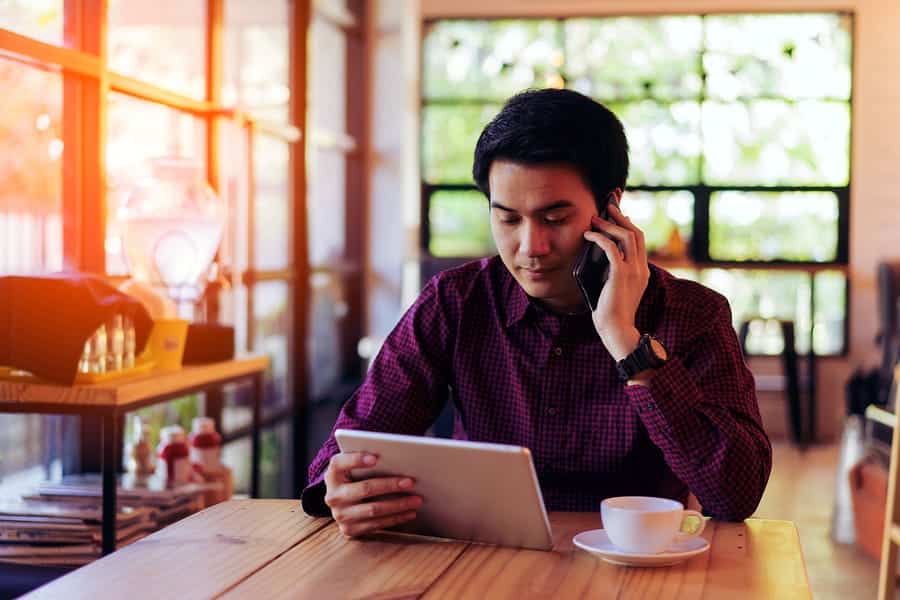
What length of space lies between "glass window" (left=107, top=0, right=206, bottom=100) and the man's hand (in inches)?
65.2

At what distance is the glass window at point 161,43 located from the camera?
302 cm

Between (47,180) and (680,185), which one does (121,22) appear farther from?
(680,185)

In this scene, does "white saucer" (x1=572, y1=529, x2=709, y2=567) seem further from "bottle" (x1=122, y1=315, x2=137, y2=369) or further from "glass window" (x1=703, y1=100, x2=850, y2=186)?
"glass window" (x1=703, y1=100, x2=850, y2=186)

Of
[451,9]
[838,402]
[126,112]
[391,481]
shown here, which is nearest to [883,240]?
[838,402]

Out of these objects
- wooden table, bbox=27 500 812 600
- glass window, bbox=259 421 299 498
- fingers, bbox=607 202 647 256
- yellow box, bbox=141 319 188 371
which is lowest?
glass window, bbox=259 421 299 498

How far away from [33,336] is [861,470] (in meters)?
2.90

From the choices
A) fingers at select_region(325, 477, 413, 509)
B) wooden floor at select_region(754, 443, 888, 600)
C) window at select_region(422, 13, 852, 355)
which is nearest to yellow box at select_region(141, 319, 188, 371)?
fingers at select_region(325, 477, 413, 509)

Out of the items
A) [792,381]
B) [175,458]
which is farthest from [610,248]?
[792,381]

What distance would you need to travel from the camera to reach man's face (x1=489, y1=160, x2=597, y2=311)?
1.70m

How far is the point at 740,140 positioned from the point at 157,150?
4459 mm

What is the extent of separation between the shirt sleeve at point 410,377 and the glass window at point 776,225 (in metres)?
5.41

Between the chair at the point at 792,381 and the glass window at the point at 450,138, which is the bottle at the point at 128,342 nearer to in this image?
the chair at the point at 792,381

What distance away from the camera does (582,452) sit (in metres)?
1.74

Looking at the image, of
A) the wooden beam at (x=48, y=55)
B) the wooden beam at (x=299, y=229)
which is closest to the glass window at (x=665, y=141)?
the wooden beam at (x=299, y=229)
